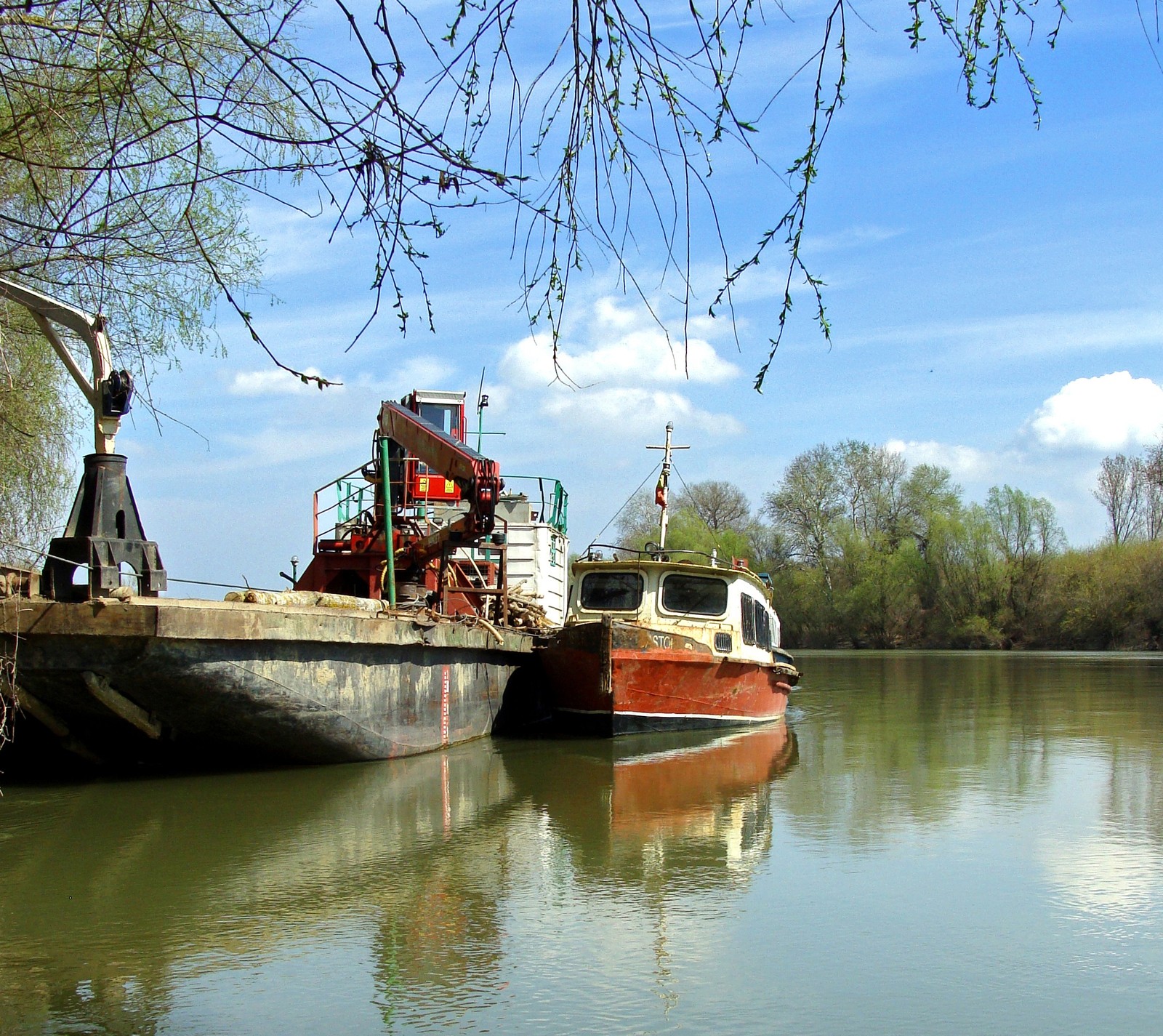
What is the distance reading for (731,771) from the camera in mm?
12000

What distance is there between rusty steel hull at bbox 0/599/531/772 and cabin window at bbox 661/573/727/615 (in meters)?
4.14

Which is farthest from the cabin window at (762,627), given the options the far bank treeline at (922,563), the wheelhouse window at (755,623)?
the far bank treeline at (922,563)

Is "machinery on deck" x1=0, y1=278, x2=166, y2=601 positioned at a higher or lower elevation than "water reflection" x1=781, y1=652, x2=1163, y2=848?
higher

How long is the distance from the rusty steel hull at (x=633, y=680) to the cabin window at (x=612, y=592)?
1.27 metres

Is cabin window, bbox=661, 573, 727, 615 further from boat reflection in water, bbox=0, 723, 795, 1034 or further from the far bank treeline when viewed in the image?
the far bank treeline

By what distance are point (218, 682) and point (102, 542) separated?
1.37 m

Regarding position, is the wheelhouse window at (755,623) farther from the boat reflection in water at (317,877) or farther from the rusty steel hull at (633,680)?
the boat reflection in water at (317,877)

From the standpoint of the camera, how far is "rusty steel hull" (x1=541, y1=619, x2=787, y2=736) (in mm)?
13977

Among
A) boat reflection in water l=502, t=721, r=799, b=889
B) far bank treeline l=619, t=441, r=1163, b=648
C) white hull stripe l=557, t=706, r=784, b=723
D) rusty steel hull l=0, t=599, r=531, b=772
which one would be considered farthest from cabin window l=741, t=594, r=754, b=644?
far bank treeline l=619, t=441, r=1163, b=648

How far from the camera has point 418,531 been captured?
14.5 metres

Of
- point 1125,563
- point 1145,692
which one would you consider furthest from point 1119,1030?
point 1125,563

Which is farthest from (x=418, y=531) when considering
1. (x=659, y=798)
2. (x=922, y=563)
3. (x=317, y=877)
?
(x=922, y=563)

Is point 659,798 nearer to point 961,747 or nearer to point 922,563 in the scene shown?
point 961,747

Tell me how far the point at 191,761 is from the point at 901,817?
6.31 m
